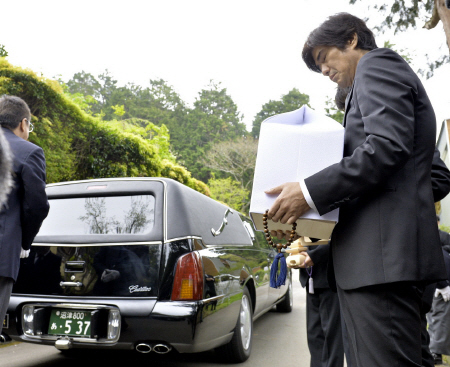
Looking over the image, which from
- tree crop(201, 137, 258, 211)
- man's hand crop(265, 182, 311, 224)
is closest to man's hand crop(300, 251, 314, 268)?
man's hand crop(265, 182, 311, 224)

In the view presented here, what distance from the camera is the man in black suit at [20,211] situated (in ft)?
8.70

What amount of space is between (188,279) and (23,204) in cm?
134

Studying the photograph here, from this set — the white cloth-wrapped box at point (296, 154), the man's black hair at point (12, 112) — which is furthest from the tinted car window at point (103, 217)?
the white cloth-wrapped box at point (296, 154)

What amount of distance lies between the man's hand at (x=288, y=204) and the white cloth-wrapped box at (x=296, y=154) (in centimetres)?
4

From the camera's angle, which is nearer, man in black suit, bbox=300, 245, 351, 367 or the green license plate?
man in black suit, bbox=300, 245, 351, 367

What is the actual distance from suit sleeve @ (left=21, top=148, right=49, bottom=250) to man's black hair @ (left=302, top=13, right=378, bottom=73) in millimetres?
1923

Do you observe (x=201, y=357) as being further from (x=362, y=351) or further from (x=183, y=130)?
(x=183, y=130)

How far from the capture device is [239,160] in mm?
42469

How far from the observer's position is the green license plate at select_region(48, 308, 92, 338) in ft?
11.0

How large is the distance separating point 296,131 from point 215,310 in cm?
235

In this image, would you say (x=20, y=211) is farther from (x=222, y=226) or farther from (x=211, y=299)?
(x=222, y=226)

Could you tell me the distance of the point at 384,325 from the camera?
1.49 metres

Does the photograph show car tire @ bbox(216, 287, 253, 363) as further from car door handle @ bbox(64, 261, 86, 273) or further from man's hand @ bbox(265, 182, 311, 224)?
man's hand @ bbox(265, 182, 311, 224)

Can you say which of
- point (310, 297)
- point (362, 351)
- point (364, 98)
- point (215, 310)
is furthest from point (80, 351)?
point (364, 98)
